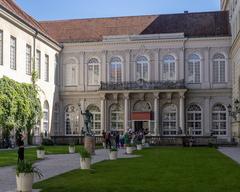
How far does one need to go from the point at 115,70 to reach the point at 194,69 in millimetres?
7589

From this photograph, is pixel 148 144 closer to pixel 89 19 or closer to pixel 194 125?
pixel 194 125

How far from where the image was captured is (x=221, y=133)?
46344 millimetres

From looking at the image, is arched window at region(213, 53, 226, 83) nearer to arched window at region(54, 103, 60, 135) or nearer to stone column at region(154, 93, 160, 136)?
stone column at region(154, 93, 160, 136)

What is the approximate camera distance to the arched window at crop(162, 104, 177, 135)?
47.0 m

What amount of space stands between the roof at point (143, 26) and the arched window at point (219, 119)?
6.83 metres

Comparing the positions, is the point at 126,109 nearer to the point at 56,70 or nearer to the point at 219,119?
the point at 56,70

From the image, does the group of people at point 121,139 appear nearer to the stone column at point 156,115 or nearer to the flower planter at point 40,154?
the stone column at point 156,115

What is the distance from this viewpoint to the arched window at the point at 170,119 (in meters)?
47.0

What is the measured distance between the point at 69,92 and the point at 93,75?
292 cm

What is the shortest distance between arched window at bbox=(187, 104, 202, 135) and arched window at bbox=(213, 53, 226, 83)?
125 inches

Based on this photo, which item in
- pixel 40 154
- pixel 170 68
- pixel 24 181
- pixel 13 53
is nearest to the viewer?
pixel 24 181

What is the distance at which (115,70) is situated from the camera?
48594 millimetres

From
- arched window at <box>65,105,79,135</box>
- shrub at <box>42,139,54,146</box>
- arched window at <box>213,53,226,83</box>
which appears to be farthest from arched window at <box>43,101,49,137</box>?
arched window at <box>213,53,226,83</box>

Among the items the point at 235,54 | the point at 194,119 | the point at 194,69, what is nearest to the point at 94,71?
the point at 194,69
